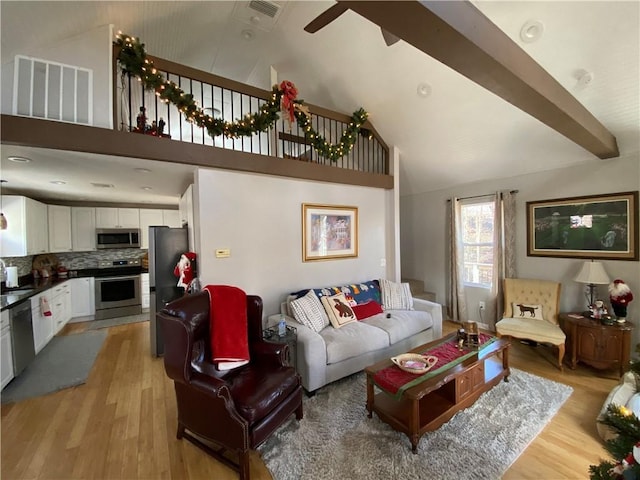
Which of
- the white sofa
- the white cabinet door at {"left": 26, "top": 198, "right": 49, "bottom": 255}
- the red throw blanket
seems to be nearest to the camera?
the red throw blanket

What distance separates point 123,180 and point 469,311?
5.47m

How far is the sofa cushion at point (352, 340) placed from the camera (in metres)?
2.68

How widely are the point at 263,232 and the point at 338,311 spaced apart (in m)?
1.34

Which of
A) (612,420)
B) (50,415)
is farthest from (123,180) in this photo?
(612,420)

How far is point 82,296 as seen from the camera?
15.8ft

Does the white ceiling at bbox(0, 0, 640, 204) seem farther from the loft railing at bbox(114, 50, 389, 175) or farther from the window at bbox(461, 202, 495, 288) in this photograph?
the window at bbox(461, 202, 495, 288)

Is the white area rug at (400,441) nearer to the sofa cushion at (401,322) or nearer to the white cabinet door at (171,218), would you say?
the sofa cushion at (401,322)

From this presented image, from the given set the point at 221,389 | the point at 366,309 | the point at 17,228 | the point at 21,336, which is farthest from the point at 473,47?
the point at 17,228

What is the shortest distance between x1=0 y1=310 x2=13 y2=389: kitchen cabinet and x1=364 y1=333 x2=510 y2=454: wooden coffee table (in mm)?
3593

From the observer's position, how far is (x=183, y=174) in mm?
3199

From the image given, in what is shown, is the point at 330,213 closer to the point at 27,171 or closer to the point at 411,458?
the point at 411,458

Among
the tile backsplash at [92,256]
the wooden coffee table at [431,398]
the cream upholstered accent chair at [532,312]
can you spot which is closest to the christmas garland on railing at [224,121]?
the wooden coffee table at [431,398]

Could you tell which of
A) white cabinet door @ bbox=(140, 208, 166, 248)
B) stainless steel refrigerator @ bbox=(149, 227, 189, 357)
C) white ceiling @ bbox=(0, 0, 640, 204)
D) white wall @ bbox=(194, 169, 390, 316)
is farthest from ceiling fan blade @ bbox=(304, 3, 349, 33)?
white cabinet door @ bbox=(140, 208, 166, 248)

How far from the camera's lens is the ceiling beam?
1.07 metres
